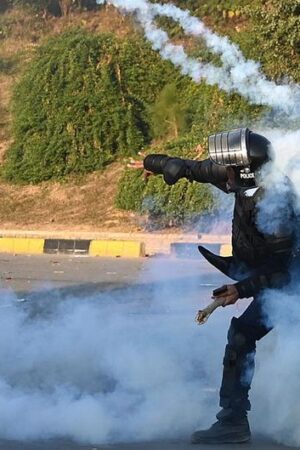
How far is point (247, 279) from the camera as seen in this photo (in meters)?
4.49

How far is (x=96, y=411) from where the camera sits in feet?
15.9

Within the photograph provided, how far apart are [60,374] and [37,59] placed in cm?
1319

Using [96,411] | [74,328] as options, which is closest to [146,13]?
[74,328]

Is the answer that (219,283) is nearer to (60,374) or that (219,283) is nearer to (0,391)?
(60,374)

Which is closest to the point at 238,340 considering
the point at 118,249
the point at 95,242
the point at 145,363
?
the point at 145,363

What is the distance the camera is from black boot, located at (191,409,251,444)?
14.8 ft

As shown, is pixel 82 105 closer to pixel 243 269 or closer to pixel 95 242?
pixel 95 242

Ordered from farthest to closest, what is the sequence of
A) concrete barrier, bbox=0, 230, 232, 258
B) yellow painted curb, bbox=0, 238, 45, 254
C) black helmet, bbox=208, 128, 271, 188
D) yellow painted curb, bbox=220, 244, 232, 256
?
yellow painted curb, bbox=0, 238, 45, 254 → concrete barrier, bbox=0, 230, 232, 258 → yellow painted curb, bbox=220, 244, 232, 256 → black helmet, bbox=208, 128, 271, 188

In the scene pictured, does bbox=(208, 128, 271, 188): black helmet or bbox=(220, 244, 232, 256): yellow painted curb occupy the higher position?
bbox=(220, 244, 232, 256): yellow painted curb

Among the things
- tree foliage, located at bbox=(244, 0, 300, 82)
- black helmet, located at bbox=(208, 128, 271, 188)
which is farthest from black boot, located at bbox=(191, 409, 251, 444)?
tree foliage, located at bbox=(244, 0, 300, 82)

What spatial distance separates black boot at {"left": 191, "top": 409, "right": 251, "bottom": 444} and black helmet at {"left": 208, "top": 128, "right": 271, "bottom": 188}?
3.36 ft

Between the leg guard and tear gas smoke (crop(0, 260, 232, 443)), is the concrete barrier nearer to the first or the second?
tear gas smoke (crop(0, 260, 232, 443))

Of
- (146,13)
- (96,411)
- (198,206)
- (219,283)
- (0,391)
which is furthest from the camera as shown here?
(198,206)

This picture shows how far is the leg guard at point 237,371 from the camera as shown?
4.53 metres
